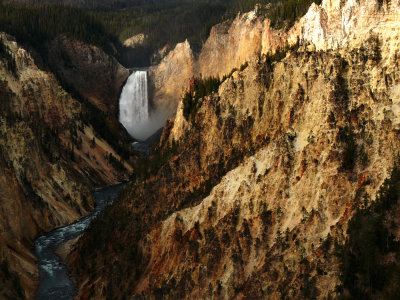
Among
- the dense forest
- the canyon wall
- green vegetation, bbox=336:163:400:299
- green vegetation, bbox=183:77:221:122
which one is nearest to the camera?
green vegetation, bbox=336:163:400:299

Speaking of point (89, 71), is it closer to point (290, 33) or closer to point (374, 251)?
point (290, 33)

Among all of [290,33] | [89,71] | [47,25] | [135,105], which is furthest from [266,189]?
[47,25]

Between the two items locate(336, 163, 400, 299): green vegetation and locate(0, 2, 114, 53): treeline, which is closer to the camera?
locate(336, 163, 400, 299): green vegetation

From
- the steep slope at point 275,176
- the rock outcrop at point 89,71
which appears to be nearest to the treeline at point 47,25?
the rock outcrop at point 89,71

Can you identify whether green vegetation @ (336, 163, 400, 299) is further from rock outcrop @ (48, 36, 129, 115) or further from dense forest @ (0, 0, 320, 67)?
rock outcrop @ (48, 36, 129, 115)

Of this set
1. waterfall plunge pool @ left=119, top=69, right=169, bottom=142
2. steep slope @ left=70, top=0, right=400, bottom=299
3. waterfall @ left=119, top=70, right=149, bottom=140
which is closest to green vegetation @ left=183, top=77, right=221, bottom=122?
steep slope @ left=70, top=0, right=400, bottom=299

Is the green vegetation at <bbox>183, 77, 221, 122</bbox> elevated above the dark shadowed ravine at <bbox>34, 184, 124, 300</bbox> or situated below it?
above

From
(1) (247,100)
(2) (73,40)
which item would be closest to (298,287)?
(1) (247,100)

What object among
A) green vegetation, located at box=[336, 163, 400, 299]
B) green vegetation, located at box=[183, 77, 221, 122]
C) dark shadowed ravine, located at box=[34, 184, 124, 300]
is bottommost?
dark shadowed ravine, located at box=[34, 184, 124, 300]
